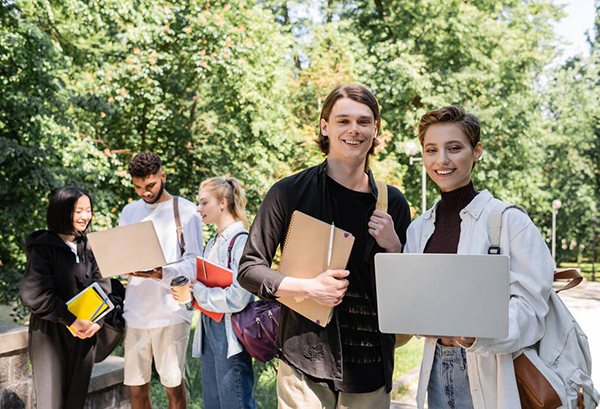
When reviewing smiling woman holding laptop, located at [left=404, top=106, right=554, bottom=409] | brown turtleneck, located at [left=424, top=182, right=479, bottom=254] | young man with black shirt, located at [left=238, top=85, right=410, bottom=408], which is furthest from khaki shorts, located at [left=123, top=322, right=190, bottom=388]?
brown turtleneck, located at [left=424, top=182, right=479, bottom=254]

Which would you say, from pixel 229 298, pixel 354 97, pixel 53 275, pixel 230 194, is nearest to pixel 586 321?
pixel 230 194

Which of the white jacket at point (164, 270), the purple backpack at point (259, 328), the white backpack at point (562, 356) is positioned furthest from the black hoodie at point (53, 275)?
the white backpack at point (562, 356)

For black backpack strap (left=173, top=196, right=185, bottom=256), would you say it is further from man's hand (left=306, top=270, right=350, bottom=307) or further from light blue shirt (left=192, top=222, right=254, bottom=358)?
man's hand (left=306, top=270, right=350, bottom=307)

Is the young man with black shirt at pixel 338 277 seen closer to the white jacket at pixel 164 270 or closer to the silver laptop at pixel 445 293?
the silver laptop at pixel 445 293

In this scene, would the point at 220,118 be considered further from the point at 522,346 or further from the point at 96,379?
the point at 522,346

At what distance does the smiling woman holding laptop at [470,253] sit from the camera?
1.86 meters

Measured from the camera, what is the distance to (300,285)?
2053 millimetres

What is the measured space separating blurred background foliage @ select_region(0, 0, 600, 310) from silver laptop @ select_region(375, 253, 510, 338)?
6507mm

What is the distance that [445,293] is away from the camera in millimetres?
1727

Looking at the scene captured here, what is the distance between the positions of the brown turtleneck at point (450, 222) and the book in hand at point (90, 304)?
89.3 inches

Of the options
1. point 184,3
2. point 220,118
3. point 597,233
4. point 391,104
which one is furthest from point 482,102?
point 597,233

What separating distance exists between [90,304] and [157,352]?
59cm

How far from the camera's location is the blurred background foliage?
751 cm

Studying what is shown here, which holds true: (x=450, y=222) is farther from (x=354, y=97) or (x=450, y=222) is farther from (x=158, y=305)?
(x=158, y=305)
